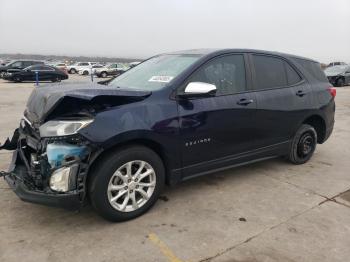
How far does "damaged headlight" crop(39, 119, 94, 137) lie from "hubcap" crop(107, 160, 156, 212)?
0.54 meters

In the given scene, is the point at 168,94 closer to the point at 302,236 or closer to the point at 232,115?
the point at 232,115

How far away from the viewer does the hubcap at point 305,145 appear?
16.9ft

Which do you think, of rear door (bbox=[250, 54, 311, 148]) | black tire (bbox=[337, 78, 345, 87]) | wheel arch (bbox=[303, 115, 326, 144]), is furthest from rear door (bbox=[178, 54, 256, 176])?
black tire (bbox=[337, 78, 345, 87])

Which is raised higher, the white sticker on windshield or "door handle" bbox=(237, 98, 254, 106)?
the white sticker on windshield

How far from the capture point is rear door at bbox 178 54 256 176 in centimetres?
366

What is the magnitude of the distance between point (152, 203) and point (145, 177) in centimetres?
31

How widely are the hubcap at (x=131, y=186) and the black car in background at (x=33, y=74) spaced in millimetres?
23146

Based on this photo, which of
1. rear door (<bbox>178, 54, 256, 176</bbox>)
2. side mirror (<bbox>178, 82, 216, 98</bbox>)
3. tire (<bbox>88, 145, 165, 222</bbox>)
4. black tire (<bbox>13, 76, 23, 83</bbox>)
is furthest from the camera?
Result: black tire (<bbox>13, 76, 23, 83</bbox>)

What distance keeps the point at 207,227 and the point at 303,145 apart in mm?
2583

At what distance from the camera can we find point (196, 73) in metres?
3.77

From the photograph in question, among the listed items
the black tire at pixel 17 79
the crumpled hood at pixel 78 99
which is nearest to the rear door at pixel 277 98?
the crumpled hood at pixel 78 99

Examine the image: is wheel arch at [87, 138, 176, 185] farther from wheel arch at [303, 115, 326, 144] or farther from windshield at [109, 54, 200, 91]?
wheel arch at [303, 115, 326, 144]

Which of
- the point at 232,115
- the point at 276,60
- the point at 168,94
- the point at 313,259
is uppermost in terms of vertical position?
the point at 276,60

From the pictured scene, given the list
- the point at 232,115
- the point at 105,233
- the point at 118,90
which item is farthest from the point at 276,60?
the point at 105,233
